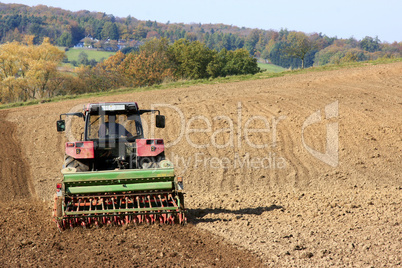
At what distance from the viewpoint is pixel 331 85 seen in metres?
20.0

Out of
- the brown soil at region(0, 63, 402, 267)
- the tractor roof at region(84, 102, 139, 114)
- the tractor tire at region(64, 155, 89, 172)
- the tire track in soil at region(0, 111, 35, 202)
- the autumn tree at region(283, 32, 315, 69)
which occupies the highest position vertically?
the autumn tree at region(283, 32, 315, 69)

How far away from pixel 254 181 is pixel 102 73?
136ft

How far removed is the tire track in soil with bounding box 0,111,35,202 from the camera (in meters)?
10.8

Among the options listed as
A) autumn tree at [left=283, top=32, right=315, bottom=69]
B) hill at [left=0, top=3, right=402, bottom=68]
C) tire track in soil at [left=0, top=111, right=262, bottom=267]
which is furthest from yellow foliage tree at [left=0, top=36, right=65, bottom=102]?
hill at [left=0, top=3, right=402, bottom=68]

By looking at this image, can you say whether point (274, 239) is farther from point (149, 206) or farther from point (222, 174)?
point (222, 174)

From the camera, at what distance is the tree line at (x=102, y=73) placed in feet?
139

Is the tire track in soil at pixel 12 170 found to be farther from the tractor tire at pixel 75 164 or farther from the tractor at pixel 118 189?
the tractor at pixel 118 189

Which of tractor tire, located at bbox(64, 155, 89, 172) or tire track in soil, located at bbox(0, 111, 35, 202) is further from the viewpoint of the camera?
tire track in soil, located at bbox(0, 111, 35, 202)

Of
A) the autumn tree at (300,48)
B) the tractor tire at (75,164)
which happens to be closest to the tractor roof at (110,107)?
the tractor tire at (75,164)

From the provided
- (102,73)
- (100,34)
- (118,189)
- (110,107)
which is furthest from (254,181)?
(100,34)

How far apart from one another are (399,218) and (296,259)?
233 cm

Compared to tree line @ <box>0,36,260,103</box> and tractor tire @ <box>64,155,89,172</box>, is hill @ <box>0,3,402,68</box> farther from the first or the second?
tractor tire @ <box>64,155,89,172</box>

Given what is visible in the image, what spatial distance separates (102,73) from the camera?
50062 millimetres

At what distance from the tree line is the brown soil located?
23.4 metres
